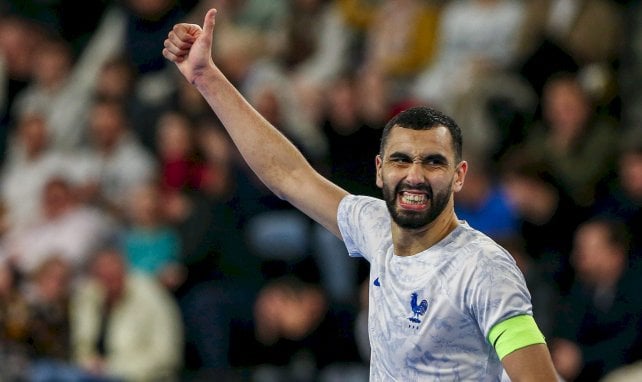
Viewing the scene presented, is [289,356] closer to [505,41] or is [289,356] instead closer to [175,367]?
[175,367]

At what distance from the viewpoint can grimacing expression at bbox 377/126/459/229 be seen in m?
4.32

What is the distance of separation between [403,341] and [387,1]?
795 centimetres

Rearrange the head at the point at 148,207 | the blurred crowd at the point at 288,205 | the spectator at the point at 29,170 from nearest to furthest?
the blurred crowd at the point at 288,205, the head at the point at 148,207, the spectator at the point at 29,170

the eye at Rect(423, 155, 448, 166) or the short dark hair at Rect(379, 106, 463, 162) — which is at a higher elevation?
the short dark hair at Rect(379, 106, 463, 162)

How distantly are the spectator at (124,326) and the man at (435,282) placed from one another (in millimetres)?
5944

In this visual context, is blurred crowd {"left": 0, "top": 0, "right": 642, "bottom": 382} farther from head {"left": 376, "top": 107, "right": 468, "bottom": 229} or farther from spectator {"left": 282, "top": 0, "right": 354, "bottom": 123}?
head {"left": 376, "top": 107, "right": 468, "bottom": 229}

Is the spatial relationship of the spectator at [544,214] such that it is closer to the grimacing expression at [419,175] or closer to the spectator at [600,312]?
the spectator at [600,312]

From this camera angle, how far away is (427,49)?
11617mm

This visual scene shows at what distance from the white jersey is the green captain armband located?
0.02m

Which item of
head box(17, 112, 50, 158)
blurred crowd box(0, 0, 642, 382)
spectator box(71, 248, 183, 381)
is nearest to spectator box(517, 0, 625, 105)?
blurred crowd box(0, 0, 642, 382)

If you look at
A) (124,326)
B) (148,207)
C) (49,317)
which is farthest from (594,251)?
(49,317)

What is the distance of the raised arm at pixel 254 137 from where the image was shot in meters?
5.11

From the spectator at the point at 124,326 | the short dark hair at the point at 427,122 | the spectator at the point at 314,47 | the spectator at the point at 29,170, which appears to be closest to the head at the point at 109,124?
the spectator at the point at 29,170

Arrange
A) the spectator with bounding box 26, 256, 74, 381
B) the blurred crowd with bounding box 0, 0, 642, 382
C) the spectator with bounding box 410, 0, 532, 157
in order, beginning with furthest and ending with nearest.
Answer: the spectator with bounding box 410, 0, 532, 157, the spectator with bounding box 26, 256, 74, 381, the blurred crowd with bounding box 0, 0, 642, 382
